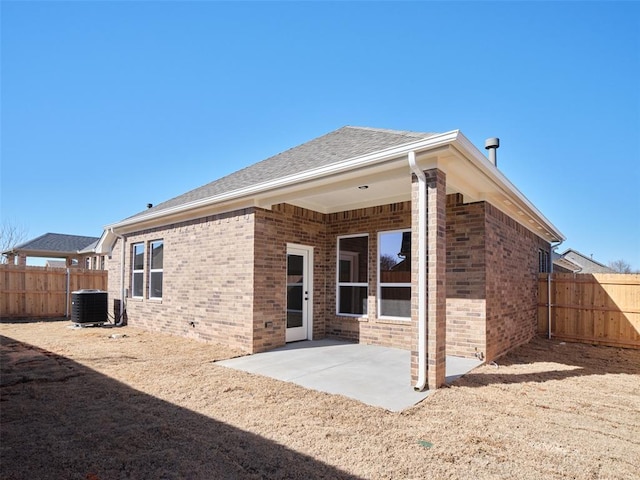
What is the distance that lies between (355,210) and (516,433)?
581 cm

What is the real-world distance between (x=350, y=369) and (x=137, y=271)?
27.6 feet

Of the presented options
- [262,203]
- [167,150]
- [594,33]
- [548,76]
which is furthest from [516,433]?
[167,150]

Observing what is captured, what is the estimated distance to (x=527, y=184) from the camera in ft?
50.7

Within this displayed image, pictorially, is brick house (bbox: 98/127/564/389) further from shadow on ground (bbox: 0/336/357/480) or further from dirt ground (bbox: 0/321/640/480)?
shadow on ground (bbox: 0/336/357/480)

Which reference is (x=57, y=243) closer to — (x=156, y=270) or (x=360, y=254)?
(x=156, y=270)

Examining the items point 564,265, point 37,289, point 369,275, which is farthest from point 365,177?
point 564,265

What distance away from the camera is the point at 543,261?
1250 cm

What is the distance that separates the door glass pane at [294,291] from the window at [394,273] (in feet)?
6.17

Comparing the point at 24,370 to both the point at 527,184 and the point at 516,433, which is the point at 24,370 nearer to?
the point at 516,433

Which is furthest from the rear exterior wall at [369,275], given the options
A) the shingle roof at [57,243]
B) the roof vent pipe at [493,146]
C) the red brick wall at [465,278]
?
the shingle roof at [57,243]

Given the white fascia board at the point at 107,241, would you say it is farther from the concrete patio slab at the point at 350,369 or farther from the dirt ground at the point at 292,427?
the concrete patio slab at the point at 350,369

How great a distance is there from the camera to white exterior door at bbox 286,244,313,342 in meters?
8.37

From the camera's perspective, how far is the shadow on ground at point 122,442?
110 inches

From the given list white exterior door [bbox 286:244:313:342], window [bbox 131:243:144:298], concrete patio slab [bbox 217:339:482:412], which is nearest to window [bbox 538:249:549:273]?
concrete patio slab [bbox 217:339:482:412]
